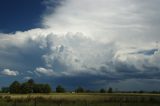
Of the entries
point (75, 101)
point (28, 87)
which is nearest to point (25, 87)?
point (28, 87)

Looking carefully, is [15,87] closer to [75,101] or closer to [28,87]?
[28,87]

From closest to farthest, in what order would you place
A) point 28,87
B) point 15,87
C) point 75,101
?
point 75,101, point 28,87, point 15,87

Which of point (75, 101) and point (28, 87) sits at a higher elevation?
point (28, 87)

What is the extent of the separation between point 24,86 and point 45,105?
88424 mm

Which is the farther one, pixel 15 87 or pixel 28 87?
pixel 15 87

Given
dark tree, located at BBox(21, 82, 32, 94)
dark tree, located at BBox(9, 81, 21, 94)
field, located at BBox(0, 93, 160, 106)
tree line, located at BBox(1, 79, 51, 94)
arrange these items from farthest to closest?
dark tree, located at BBox(9, 81, 21, 94) → tree line, located at BBox(1, 79, 51, 94) → dark tree, located at BBox(21, 82, 32, 94) → field, located at BBox(0, 93, 160, 106)

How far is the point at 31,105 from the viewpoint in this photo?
40.0 m

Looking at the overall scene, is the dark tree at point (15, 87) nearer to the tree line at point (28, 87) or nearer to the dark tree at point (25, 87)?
the tree line at point (28, 87)

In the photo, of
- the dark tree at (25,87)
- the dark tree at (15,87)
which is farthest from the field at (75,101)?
the dark tree at (15,87)

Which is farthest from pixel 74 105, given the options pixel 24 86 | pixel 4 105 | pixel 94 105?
pixel 24 86

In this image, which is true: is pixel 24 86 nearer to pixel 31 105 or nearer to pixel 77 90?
pixel 77 90

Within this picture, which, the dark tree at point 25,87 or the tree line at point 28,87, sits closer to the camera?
the dark tree at point 25,87

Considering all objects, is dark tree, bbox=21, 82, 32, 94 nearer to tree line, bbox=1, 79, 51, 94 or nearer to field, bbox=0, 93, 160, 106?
tree line, bbox=1, 79, 51, 94

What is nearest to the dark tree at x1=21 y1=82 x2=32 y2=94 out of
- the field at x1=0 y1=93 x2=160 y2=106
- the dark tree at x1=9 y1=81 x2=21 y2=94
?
the dark tree at x1=9 y1=81 x2=21 y2=94
